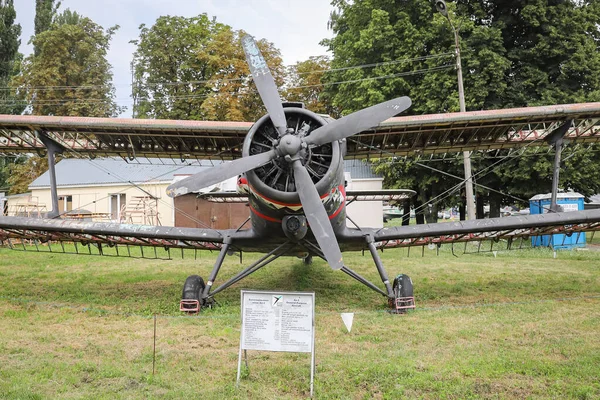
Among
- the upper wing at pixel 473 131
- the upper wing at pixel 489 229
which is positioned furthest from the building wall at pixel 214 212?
the upper wing at pixel 489 229

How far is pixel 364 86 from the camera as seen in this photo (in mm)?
22562

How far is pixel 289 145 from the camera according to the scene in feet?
19.3

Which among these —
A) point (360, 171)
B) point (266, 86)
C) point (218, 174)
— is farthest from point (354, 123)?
point (360, 171)

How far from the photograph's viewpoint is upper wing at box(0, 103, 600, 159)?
9211mm

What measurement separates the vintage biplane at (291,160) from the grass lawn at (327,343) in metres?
1.02

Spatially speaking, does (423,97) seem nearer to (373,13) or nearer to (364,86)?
(364,86)

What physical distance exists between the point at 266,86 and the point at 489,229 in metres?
4.58

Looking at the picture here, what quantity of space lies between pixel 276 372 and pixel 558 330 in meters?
4.02

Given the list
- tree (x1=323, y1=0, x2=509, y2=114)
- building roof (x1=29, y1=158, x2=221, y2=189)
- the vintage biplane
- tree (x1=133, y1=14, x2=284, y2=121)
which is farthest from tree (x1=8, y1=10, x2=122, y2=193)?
the vintage biplane

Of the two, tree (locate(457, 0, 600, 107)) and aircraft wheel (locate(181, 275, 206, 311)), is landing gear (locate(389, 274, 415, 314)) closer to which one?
aircraft wheel (locate(181, 275, 206, 311))

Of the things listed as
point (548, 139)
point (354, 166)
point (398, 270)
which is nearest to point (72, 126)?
point (398, 270)

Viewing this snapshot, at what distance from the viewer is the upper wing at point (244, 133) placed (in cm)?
921

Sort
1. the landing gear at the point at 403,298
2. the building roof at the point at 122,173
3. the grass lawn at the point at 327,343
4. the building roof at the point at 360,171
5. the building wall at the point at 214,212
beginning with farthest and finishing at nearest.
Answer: the building roof at the point at 122,173
the building roof at the point at 360,171
the building wall at the point at 214,212
the landing gear at the point at 403,298
the grass lawn at the point at 327,343

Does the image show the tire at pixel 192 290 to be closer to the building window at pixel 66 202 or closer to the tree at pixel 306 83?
the building window at pixel 66 202
